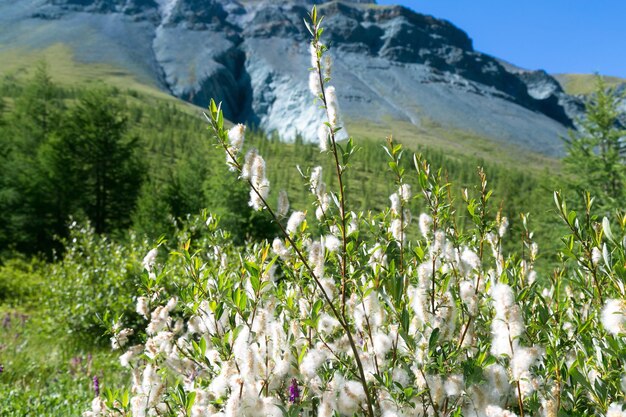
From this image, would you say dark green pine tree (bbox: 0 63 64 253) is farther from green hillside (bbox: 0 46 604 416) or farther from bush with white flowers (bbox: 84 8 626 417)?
bush with white flowers (bbox: 84 8 626 417)

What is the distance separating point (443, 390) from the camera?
5.00ft

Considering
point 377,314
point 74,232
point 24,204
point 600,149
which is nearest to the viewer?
point 377,314

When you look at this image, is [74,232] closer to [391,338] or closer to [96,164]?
[391,338]

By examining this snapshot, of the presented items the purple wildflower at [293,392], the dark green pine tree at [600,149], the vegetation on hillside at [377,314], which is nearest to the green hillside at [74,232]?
the vegetation on hillside at [377,314]

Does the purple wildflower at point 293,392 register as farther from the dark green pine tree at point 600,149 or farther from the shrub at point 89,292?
the dark green pine tree at point 600,149

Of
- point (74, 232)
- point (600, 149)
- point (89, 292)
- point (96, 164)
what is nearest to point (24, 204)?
point (96, 164)

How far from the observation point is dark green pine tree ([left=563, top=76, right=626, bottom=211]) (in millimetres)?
16438

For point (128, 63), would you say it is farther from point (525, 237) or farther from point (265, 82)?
point (525, 237)

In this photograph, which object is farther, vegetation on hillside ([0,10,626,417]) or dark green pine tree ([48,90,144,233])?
dark green pine tree ([48,90,144,233])

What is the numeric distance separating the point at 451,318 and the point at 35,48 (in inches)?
8109

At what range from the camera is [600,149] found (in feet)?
57.0

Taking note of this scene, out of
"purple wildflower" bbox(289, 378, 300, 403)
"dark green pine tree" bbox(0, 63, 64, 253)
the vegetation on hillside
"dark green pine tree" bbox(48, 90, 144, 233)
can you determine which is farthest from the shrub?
"dark green pine tree" bbox(48, 90, 144, 233)

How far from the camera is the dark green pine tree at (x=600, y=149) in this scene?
1644 cm

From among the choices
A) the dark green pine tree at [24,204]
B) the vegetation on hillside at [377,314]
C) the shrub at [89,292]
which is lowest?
the dark green pine tree at [24,204]
